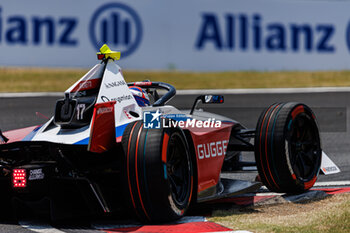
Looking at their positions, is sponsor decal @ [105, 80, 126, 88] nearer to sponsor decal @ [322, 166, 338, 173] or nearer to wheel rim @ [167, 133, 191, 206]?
wheel rim @ [167, 133, 191, 206]

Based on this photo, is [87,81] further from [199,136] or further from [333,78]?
[333,78]

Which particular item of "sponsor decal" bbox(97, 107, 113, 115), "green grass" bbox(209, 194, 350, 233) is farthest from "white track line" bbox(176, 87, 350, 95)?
"sponsor decal" bbox(97, 107, 113, 115)

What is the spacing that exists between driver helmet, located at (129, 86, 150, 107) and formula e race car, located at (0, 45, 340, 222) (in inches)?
4.7

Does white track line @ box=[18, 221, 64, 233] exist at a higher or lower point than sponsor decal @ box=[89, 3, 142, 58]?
lower

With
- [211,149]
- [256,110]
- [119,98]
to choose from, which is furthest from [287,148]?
[256,110]

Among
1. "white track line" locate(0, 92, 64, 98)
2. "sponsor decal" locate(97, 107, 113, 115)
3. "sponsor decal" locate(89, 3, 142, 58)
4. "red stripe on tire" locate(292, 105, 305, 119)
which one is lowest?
"white track line" locate(0, 92, 64, 98)

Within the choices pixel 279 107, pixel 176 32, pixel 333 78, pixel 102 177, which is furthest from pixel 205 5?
pixel 102 177

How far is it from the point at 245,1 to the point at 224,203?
1447 cm

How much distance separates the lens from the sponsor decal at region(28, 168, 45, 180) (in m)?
5.69

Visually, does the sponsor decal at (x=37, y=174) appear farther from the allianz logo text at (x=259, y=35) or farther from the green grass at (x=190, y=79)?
the allianz logo text at (x=259, y=35)

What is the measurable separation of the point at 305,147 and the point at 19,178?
10.1ft

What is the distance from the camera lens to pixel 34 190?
18.7ft

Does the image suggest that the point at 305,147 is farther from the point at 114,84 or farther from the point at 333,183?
the point at 114,84

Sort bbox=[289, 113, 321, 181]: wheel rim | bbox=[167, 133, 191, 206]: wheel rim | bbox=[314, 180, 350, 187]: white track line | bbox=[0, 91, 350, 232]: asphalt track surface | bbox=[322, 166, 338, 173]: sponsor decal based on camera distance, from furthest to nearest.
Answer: bbox=[0, 91, 350, 232]: asphalt track surface
bbox=[314, 180, 350, 187]: white track line
bbox=[322, 166, 338, 173]: sponsor decal
bbox=[289, 113, 321, 181]: wheel rim
bbox=[167, 133, 191, 206]: wheel rim
